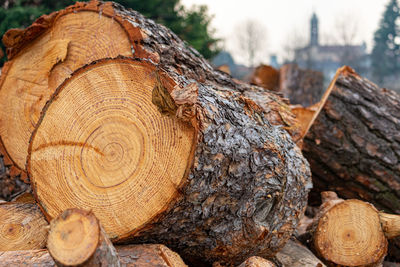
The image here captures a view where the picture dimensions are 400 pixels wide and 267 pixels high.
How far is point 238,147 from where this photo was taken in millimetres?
1593

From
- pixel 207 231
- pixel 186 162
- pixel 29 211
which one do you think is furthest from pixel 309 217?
pixel 29 211

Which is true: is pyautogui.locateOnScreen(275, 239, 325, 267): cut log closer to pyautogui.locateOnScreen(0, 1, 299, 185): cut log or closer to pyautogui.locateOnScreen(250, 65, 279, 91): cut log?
pyautogui.locateOnScreen(0, 1, 299, 185): cut log

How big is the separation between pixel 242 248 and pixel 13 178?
1535mm

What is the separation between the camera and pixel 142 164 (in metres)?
1.46

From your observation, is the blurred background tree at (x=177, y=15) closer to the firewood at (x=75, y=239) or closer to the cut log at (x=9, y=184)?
the cut log at (x=9, y=184)

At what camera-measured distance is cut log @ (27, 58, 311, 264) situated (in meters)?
1.43

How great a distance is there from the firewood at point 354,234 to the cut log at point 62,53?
1.16 meters

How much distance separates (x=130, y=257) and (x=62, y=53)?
128cm

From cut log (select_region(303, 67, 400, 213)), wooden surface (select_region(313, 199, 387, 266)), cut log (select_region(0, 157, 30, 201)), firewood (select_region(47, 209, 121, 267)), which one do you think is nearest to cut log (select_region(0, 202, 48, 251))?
cut log (select_region(0, 157, 30, 201))

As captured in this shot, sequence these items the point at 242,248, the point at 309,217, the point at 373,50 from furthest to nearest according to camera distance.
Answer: the point at 373,50
the point at 309,217
the point at 242,248

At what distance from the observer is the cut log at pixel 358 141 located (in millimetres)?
2791

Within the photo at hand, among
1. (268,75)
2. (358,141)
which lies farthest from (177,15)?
(358,141)

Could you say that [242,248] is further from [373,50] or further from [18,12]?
[373,50]

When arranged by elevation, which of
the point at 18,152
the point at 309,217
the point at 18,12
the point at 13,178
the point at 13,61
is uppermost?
the point at 18,12
